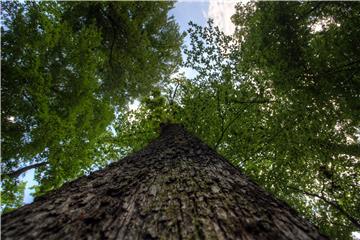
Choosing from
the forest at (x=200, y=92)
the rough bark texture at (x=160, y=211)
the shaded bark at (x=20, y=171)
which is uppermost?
the forest at (x=200, y=92)

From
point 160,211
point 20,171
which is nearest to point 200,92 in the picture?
point 20,171

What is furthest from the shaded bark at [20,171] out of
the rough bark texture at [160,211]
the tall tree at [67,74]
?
the rough bark texture at [160,211]

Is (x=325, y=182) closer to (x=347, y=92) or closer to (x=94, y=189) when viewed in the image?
(x=347, y=92)

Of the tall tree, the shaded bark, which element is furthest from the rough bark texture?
the shaded bark

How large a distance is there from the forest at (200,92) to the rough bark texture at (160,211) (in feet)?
22.4

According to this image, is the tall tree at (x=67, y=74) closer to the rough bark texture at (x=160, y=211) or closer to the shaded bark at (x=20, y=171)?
the shaded bark at (x=20, y=171)

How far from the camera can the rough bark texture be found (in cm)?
194

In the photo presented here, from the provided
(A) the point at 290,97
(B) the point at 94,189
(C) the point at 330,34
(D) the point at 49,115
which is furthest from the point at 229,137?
(B) the point at 94,189

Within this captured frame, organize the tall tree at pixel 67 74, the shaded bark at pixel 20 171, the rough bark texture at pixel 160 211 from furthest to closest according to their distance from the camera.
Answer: the shaded bark at pixel 20 171, the tall tree at pixel 67 74, the rough bark texture at pixel 160 211

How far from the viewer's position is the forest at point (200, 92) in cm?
885

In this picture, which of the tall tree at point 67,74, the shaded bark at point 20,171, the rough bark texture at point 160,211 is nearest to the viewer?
the rough bark texture at point 160,211

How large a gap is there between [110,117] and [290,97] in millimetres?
7460

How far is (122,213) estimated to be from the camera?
2.26 meters

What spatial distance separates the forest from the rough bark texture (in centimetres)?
684
